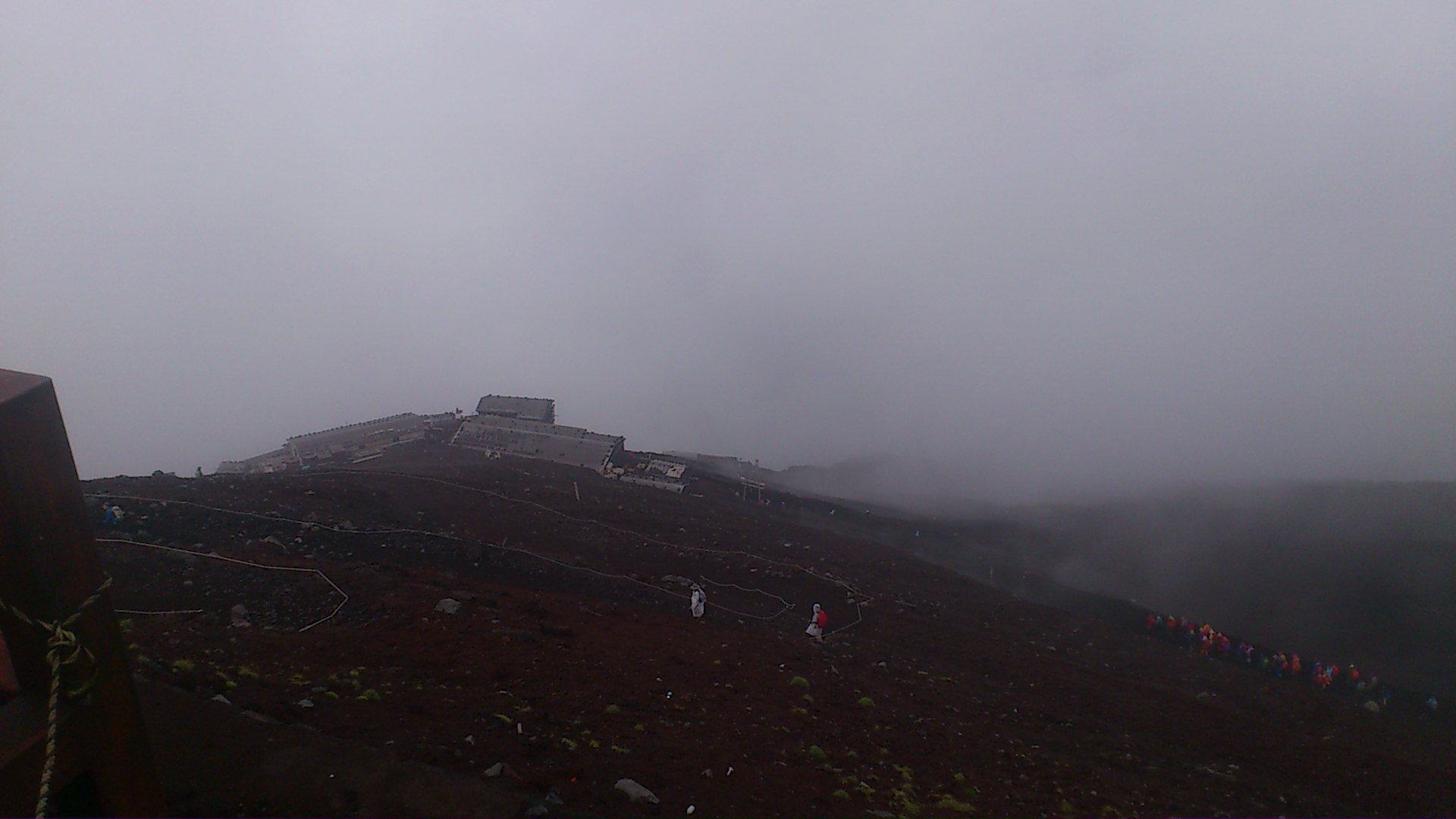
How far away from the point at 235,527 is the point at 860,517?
3165 cm

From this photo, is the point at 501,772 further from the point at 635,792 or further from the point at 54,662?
the point at 54,662

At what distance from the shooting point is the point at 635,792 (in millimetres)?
8477

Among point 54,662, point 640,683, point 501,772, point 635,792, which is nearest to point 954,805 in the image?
point 635,792

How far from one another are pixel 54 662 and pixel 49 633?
12cm

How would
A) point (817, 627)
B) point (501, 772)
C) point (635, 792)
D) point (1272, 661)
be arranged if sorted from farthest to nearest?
point (1272, 661) → point (817, 627) → point (635, 792) → point (501, 772)

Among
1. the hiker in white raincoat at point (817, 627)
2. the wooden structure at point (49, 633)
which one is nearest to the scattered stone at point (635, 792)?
the wooden structure at point (49, 633)

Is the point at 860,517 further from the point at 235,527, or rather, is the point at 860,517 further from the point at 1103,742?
the point at 235,527

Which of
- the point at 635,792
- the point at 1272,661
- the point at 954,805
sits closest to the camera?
the point at 635,792

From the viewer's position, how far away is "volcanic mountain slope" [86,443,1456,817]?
8195 millimetres

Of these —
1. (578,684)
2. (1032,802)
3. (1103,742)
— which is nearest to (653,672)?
(578,684)

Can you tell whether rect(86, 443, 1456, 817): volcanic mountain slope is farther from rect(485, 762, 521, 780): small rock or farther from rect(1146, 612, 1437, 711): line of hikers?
rect(1146, 612, 1437, 711): line of hikers

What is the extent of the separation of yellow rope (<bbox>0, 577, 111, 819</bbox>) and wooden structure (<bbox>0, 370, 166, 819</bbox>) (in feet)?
0.06

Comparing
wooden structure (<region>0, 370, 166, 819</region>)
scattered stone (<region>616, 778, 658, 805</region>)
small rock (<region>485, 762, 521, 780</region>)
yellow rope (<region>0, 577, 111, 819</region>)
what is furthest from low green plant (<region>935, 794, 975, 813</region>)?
yellow rope (<region>0, 577, 111, 819</region>)

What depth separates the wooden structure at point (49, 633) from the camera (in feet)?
8.68
